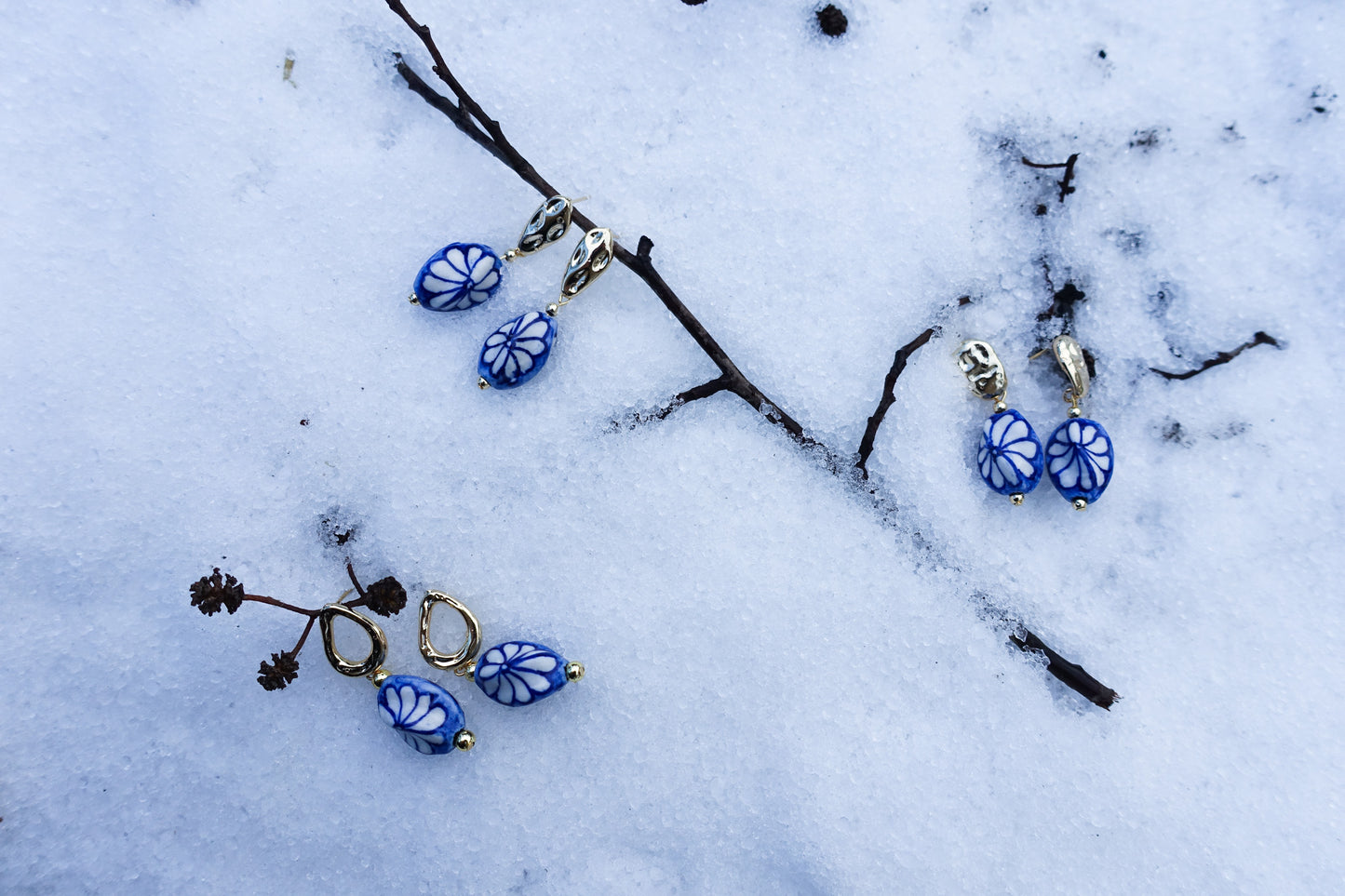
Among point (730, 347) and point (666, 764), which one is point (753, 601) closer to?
point (666, 764)

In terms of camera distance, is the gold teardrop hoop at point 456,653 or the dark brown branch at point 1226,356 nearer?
the gold teardrop hoop at point 456,653

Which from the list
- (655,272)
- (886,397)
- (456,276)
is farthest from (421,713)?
(886,397)

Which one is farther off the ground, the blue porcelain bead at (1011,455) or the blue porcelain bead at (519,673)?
the blue porcelain bead at (1011,455)

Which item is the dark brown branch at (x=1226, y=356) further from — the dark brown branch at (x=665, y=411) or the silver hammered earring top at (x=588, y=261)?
the silver hammered earring top at (x=588, y=261)

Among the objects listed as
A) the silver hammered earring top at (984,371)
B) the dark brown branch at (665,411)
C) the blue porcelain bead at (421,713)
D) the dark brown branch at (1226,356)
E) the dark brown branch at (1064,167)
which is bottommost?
the blue porcelain bead at (421,713)

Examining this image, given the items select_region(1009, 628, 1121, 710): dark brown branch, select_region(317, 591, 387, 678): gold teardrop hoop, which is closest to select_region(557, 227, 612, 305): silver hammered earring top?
select_region(317, 591, 387, 678): gold teardrop hoop

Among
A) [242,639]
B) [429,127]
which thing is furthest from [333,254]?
[242,639]

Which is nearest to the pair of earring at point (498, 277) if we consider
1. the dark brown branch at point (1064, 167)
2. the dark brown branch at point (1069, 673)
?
the dark brown branch at point (1064, 167)
